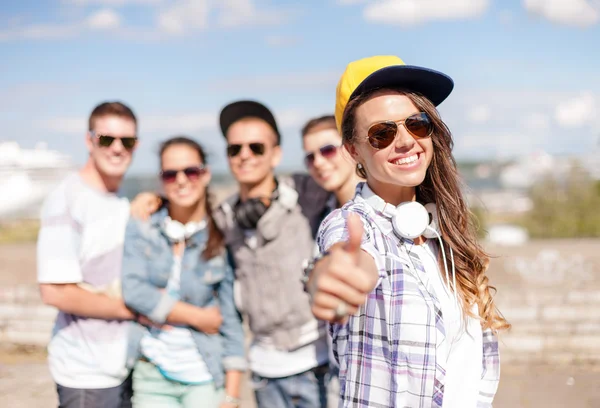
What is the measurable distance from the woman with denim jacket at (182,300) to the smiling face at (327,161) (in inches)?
23.6

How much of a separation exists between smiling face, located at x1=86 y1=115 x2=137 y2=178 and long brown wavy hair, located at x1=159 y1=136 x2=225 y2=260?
0.22 meters

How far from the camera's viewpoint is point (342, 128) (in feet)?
6.46

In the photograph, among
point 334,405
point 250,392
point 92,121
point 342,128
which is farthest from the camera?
point 250,392

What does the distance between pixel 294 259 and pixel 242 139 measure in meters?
0.69

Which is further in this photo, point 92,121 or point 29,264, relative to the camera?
point 29,264

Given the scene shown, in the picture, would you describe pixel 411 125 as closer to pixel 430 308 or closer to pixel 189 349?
pixel 430 308

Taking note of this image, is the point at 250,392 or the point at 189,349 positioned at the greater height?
the point at 189,349

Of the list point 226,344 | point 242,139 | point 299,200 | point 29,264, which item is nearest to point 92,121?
point 242,139

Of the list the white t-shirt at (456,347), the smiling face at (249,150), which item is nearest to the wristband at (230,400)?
→ the smiling face at (249,150)

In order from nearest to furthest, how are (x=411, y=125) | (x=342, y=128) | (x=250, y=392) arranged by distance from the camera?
(x=411, y=125) → (x=342, y=128) → (x=250, y=392)

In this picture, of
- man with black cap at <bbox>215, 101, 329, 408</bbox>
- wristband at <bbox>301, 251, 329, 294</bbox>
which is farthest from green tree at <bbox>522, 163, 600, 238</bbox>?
wristband at <bbox>301, 251, 329, 294</bbox>

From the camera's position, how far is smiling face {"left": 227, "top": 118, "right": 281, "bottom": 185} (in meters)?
2.96

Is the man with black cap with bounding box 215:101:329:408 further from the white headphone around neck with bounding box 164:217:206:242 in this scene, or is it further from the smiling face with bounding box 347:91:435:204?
the smiling face with bounding box 347:91:435:204

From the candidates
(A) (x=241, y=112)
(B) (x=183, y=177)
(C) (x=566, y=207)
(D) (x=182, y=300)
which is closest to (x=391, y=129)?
(A) (x=241, y=112)
